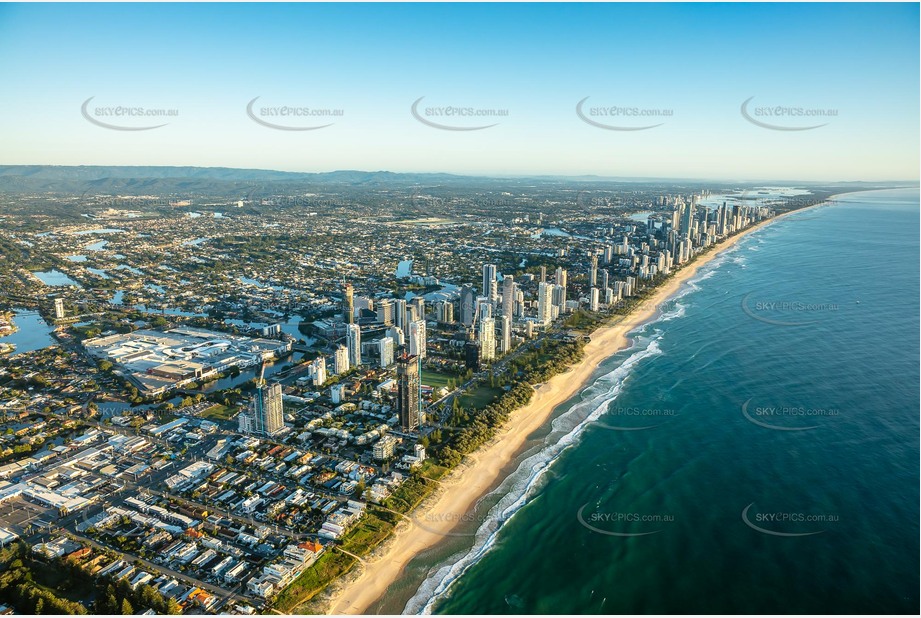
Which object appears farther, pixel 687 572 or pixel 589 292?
pixel 589 292

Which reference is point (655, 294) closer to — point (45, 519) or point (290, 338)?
point (290, 338)

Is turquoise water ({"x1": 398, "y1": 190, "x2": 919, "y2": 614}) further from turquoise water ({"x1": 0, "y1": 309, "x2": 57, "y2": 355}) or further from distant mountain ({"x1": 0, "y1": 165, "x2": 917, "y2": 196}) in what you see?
distant mountain ({"x1": 0, "y1": 165, "x2": 917, "y2": 196})

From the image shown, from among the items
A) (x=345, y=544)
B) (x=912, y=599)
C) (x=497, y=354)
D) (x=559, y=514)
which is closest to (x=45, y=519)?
(x=345, y=544)

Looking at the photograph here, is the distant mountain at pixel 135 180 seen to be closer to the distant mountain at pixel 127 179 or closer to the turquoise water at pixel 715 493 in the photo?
the distant mountain at pixel 127 179

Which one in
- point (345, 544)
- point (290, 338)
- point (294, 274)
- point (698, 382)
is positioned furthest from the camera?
point (294, 274)

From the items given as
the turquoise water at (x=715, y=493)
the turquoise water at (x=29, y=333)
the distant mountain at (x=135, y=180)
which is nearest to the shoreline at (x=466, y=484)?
the turquoise water at (x=715, y=493)

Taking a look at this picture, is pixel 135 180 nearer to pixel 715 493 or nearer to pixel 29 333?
pixel 29 333
